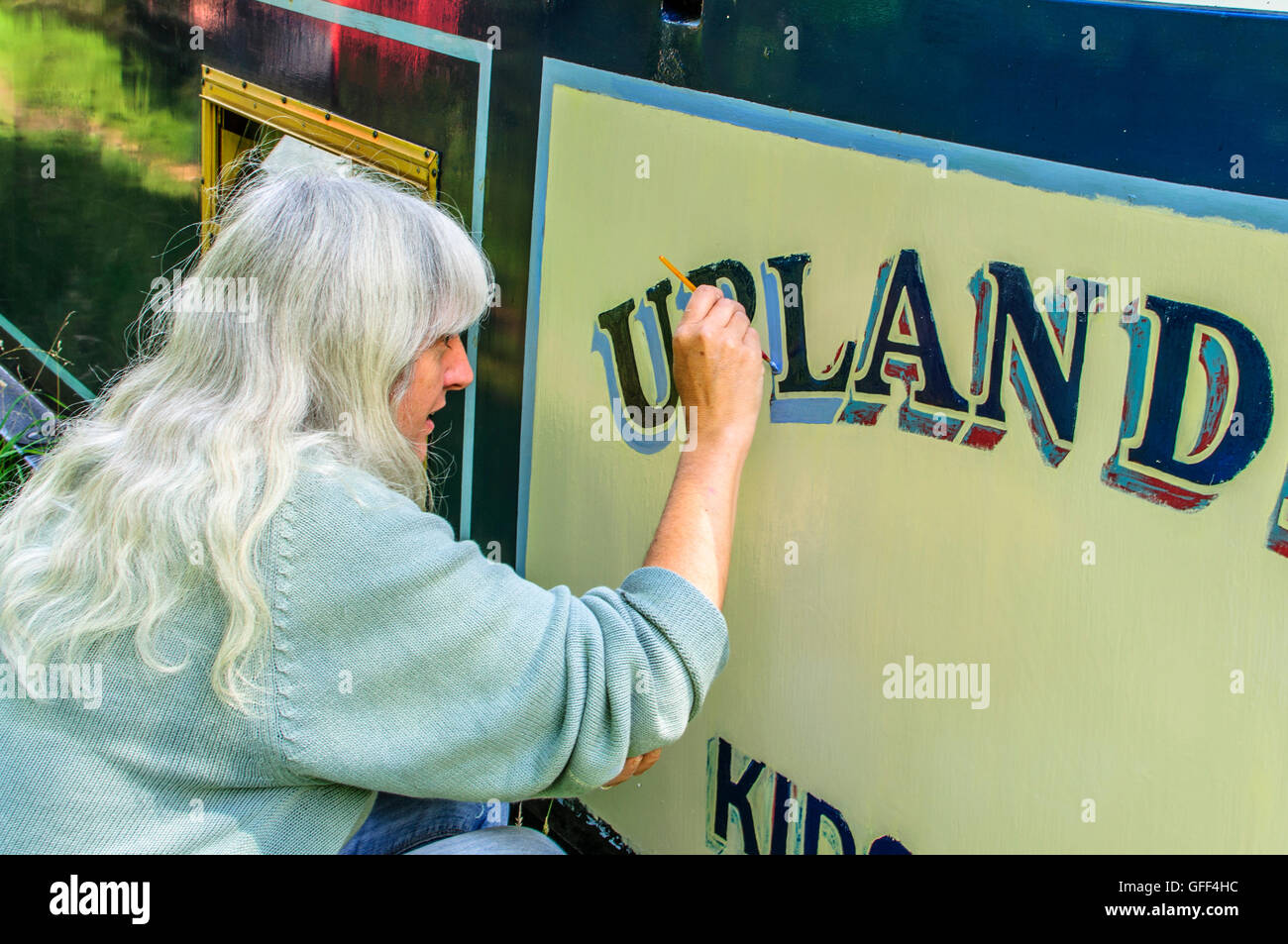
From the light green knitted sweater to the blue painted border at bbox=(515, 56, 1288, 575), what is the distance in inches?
31.2

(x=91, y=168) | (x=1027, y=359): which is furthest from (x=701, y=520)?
(x=91, y=168)

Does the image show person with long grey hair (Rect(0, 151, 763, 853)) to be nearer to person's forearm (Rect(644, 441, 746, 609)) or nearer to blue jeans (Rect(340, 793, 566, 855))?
person's forearm (Rect(644, 441, 746, 609))

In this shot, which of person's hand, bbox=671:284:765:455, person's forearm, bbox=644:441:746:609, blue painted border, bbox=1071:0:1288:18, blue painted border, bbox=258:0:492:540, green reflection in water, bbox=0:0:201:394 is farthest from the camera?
green reflection in water, bbox=0:0:201:394

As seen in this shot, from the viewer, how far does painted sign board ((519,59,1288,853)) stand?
135cm

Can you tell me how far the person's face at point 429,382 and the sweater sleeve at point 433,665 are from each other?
212 millimetres

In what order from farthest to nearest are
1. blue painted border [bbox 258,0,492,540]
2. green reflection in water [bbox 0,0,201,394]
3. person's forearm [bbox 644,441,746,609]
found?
green reflection in water [bbox 0,0,201,394] → blue painted border [bbox 258,0,492,540] → person's forearm [bbox 644,441,746,609]

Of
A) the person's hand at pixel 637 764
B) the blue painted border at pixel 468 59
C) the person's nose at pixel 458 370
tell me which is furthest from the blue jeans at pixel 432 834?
the blue painted border at pixel 468 59

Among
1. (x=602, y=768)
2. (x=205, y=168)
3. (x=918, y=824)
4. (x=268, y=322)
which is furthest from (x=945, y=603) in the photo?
(x=205, y=168)

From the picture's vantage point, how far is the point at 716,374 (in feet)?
5.26

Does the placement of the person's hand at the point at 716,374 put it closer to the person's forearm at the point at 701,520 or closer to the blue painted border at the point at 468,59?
the person's forearm at the point at 701,520

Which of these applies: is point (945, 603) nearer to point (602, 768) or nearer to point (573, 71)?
point (602, 768)

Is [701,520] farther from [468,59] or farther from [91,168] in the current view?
[91,168]

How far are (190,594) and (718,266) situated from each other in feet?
3.41

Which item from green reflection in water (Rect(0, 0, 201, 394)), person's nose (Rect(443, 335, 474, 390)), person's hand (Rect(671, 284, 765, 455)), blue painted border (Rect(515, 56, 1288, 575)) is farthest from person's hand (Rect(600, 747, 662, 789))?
green reflection in water (Rect(0, 0, 201, 394))
